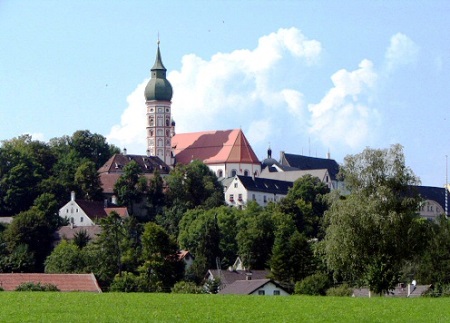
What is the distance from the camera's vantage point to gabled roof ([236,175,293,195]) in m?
148

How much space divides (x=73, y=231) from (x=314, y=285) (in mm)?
43188

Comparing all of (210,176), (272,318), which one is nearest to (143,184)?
(210,176)

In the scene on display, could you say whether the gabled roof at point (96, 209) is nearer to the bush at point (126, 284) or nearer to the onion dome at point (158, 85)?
the bush at point (126, 284)

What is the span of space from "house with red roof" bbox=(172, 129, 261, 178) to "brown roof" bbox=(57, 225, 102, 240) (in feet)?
162

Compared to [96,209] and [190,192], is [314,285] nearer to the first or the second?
[96,209]

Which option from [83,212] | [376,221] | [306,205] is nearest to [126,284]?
[376,221]

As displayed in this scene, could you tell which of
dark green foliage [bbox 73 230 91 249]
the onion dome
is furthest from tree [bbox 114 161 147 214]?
the onion dome

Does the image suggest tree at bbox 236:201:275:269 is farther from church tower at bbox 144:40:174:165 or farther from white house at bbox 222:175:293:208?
church tower at bbox 144:40:174:165

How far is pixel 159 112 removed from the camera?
174500 mm

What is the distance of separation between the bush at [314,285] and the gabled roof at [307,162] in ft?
328

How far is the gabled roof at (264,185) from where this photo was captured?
148m

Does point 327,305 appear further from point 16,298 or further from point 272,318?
point 16,298

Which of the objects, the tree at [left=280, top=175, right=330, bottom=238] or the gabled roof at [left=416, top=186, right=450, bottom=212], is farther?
the gabled roof at [left=416, top=186, right=450, bottom=212]

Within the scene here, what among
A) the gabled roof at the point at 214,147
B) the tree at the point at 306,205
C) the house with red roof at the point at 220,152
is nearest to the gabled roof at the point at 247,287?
the tree at the point at 306,205
